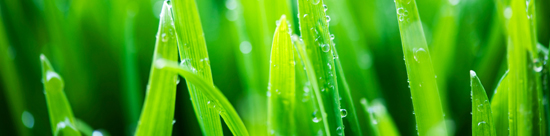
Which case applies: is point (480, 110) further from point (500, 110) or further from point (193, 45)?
point (193, 45)

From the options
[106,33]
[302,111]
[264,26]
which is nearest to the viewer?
[302,111]

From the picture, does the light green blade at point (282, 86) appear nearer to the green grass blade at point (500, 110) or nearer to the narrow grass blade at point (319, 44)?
the narrow grass blade at point (319, 44)

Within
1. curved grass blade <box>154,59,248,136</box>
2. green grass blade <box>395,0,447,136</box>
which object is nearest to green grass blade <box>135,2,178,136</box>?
curved grass blade <box>154,59,248,136</box>

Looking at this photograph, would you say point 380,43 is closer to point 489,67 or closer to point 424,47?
point 489,67

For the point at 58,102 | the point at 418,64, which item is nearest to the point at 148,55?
the point at 58,102

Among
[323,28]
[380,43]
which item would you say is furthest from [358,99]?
[323,28]

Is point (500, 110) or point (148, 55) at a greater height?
point (148, 55)

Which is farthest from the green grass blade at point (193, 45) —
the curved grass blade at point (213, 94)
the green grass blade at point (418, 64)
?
the green grass blade at point (418, 64)
